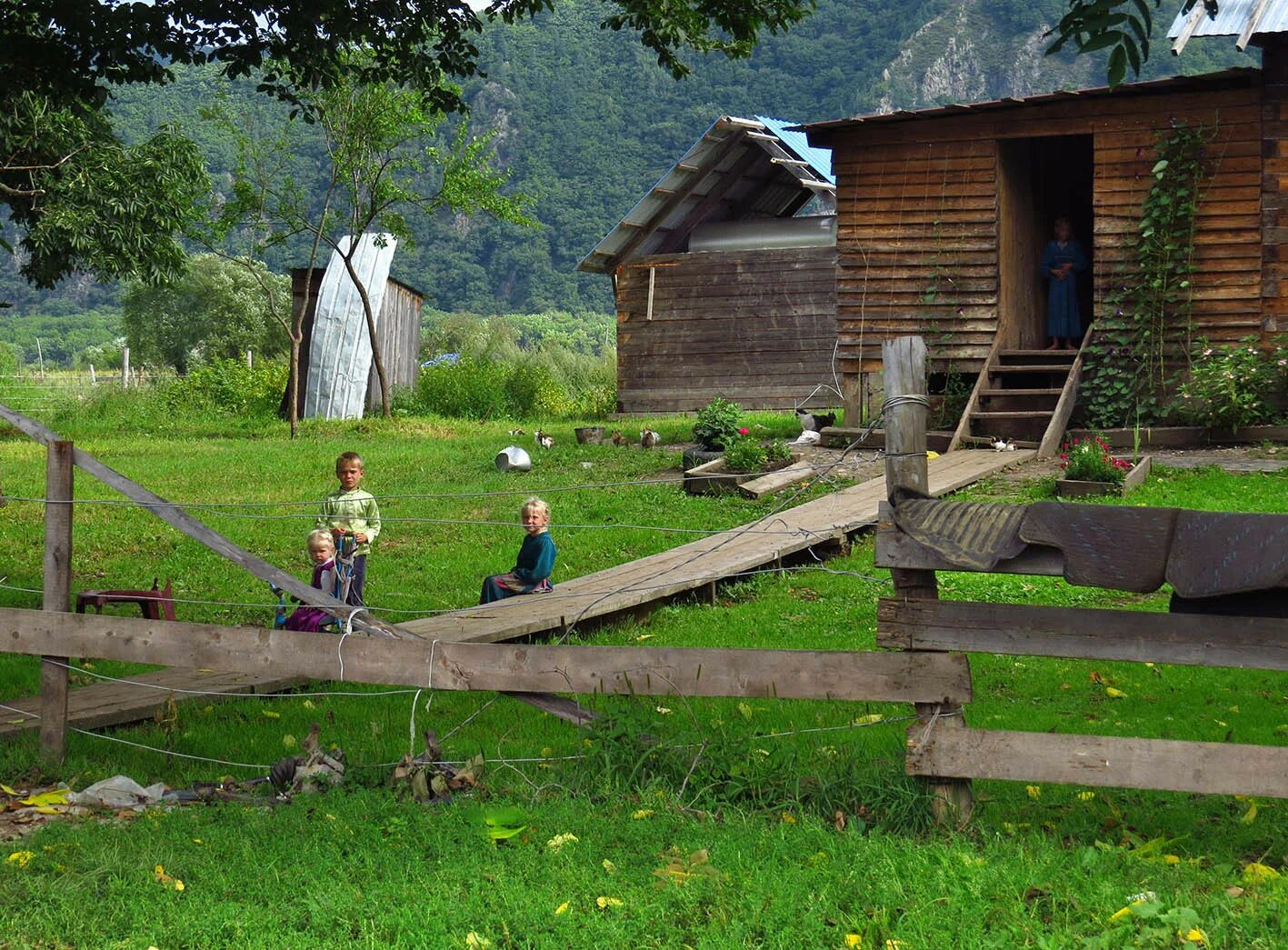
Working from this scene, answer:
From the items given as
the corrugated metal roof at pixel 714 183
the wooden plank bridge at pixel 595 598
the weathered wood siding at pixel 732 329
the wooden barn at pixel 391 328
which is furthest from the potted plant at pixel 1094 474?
the wooden barn at pixel 391 328

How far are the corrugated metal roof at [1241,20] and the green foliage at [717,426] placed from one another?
6.33 meters

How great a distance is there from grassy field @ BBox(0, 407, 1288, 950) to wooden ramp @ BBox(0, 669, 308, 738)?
4.6 inches

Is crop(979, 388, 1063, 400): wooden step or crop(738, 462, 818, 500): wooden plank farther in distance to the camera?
crop(979, 388, 1063, 400): wooden step

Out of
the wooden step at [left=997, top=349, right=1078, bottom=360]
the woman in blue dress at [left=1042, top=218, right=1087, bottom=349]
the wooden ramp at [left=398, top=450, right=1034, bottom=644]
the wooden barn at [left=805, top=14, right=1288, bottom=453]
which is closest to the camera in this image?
the wooden ramp at [left=398, top=450, right=1034, bottom=644]

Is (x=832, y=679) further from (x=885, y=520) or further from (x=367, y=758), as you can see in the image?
(x=367, y=758)

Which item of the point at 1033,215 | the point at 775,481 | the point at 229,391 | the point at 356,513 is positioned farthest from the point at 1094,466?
the point at 229,391

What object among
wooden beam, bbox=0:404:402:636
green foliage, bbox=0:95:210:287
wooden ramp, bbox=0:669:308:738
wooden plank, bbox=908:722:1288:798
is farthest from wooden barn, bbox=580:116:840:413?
wooden plank, bbox=908:722:1288:798

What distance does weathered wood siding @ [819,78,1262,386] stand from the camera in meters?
16.5

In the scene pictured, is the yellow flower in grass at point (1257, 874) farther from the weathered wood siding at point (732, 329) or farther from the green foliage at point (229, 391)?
the green foliage at point (229, 391)

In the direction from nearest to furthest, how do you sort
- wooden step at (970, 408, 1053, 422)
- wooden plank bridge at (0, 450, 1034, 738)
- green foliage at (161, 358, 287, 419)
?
wooden plank bridge at (0, 450, 1034, 738), wooden step at (970, 408, 1053, 422), green foliage at (161, 358, 287, 419)

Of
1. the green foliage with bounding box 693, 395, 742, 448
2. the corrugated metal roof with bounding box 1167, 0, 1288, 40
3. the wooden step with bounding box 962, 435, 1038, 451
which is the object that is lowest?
the wooden step with bounding box 962, 435, 1038, 451

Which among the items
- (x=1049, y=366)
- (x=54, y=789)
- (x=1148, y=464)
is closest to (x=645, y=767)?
(x=54, y=789)

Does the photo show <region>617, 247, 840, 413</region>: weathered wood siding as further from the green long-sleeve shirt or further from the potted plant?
the green long-sleeve shirt

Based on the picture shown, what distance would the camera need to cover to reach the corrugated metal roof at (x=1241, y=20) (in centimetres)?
1518
